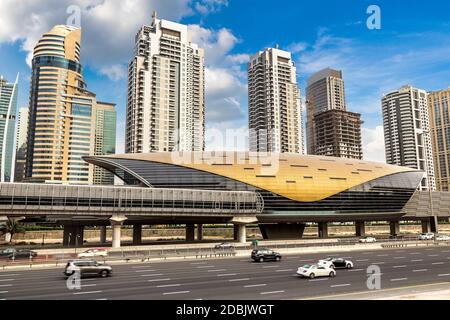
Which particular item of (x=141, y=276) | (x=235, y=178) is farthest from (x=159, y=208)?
(x=141, y=276)

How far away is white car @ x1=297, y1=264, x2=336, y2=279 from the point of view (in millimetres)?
33312

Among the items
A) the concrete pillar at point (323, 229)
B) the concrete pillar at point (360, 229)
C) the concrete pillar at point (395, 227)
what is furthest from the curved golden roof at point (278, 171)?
the concrete pillar at point (395, 227)

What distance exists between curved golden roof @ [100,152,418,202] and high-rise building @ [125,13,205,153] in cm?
8556

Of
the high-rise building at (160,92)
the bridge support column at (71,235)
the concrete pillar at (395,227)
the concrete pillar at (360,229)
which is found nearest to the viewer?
the bridge support column at (71,235)

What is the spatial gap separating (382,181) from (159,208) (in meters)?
67.1

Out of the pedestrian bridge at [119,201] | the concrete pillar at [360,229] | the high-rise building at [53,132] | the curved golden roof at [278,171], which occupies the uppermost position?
the high-rise building at [53,132]

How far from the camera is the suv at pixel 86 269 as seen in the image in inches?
1389

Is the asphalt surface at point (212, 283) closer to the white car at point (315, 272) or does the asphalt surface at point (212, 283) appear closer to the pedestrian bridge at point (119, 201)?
the white car at point (315, 272)

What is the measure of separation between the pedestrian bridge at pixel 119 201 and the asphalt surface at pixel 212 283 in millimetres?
30431

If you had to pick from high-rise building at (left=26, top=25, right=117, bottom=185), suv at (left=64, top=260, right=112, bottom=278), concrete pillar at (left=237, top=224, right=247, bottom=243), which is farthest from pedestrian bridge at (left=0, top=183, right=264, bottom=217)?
high-rise building at (left=26, top=25, right=117, bottom=185)

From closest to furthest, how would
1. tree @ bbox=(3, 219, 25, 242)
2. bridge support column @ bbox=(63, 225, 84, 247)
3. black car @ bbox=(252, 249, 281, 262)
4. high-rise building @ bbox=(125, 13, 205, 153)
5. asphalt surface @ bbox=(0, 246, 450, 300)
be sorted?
1. asphalt surface @ bbox=(0, 246, 450, 300)
2. black car @ bbox=(252, 249, 281, 262)
3. bridge support column @ bbox=(63, 225, 84, 247)
4. tree @ bbox=(3, 219, 25, 242)
5. high-rise building @ bbox=(125, 13, 205, 153)

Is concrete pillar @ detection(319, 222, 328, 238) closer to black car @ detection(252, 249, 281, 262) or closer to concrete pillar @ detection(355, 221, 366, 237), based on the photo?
concrete pillar @ detection(355, 221, 366, 237)

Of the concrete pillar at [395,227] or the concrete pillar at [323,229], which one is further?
the concrete pillar at [395,227]

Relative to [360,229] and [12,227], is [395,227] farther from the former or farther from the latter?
[12,227]
